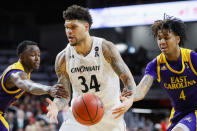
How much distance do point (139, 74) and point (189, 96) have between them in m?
12.6

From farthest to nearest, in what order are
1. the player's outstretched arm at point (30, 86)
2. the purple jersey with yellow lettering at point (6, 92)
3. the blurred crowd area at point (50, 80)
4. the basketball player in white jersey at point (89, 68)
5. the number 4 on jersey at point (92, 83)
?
1. the blurred crowd area at point (50, 80)
2. the purple jersey with yellow lettering at point (6, 92)
3. the number 4 on jersey at point (92, 83)
4. the basketball player in white jersey at point (89, 68)
5. the player's outstretched arm at point (30, 86)

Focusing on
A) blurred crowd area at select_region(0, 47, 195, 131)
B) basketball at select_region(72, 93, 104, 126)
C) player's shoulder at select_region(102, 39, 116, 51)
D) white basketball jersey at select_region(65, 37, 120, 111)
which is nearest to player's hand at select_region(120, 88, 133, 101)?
basketball at select_region(72, 93, 104, 126)

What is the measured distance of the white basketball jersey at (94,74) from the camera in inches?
167

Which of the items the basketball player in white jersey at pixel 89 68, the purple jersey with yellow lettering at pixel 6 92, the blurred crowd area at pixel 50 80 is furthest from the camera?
the blurred crowd area at pixel 50 80

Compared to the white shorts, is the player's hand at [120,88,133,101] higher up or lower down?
higher up

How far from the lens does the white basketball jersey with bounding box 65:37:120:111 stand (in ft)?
13.9

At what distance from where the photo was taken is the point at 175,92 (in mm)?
4414

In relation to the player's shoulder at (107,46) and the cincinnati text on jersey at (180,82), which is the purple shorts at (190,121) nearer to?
the cincinnati text on jersey at (180,82)

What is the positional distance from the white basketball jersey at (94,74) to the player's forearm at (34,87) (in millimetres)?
484

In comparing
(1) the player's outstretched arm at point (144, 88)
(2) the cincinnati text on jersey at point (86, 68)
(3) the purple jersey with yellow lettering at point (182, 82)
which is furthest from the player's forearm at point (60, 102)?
(3) the purple jersey with yellow lettering at point (182, 82)

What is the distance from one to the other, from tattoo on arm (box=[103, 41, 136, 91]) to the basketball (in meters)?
0.51

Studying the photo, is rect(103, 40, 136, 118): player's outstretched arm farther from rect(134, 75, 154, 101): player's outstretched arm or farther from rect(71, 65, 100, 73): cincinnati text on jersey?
rect(134, 75, 154, 101): player's outstretched arm

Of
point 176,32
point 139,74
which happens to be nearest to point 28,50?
point 176,32

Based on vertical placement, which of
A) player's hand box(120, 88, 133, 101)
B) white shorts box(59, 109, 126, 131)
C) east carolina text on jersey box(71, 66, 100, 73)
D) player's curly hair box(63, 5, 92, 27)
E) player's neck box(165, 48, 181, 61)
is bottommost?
white shorts box(59, 109, 126, 131)
